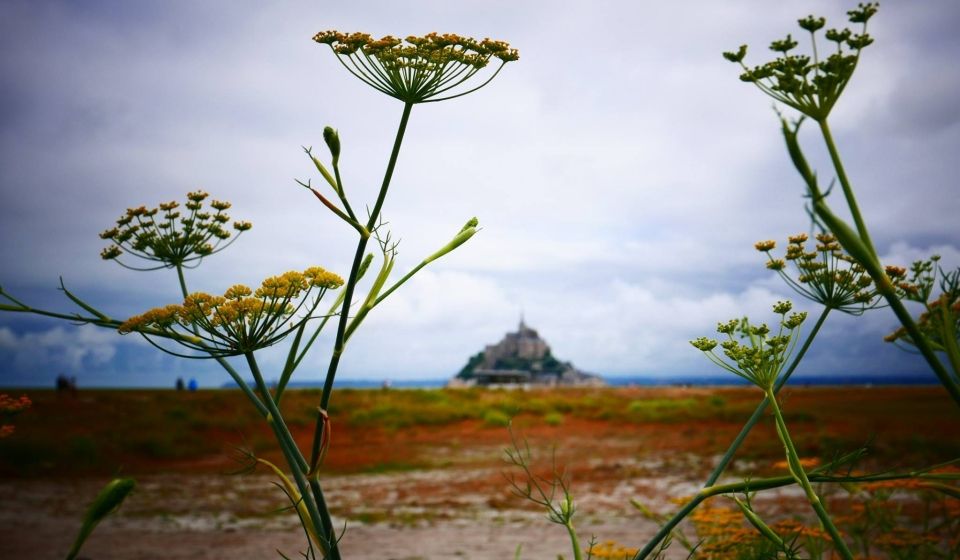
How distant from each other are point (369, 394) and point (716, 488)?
41266 millimetres

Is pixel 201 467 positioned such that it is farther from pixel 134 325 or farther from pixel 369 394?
→ pixel 369 394

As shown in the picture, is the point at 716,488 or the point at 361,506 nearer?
the point at 716,488

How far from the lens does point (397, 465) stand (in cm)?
1898

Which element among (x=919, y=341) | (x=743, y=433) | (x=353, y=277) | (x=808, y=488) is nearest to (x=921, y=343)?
(x=919, y=341)

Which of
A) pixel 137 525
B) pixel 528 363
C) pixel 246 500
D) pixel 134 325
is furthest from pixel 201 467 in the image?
pixel 528 363

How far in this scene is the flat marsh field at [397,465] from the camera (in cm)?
991

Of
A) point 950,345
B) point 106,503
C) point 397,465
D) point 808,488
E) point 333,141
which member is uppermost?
point 333,141

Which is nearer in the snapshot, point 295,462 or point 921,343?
point 921,343

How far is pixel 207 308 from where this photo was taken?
1834 mm

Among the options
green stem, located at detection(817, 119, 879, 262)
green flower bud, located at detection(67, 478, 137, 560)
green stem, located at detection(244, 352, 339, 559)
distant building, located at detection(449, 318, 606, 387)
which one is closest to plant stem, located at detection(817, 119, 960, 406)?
green stem, located at detection(817, 119, 879, 262)

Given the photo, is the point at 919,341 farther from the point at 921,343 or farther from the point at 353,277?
the point at 353,277

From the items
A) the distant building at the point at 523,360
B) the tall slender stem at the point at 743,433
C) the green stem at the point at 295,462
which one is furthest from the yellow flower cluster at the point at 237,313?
the distant building at the point at 523,360

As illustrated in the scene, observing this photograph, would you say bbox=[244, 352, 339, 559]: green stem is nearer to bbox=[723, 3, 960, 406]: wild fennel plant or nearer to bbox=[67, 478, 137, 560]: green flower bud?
bbox=[67, 478, 137, 560]: green flower bud

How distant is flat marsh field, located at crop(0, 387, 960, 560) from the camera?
32.5ft
